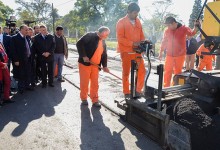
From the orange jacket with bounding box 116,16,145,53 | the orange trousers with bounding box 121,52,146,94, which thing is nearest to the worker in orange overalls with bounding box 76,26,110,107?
the orange jacket with bounding box 116,16,145,53

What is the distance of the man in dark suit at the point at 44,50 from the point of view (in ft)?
24.5

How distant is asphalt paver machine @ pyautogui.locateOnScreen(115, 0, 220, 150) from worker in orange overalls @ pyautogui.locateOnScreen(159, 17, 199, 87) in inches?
67.0

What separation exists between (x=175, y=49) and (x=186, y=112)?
123 inches

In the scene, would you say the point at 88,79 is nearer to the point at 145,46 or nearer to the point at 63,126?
the point at 63,126

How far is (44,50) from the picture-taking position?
24.6 ft

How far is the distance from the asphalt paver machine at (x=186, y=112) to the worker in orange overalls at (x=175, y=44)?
5.59ft

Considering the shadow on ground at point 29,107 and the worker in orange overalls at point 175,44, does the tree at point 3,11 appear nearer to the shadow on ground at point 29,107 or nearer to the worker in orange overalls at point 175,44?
the shadow on ground at point 29,107

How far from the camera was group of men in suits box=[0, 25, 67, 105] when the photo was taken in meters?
6.82

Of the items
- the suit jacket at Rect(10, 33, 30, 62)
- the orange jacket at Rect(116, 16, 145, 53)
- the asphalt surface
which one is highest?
the orange jacket at Rect(116, 16, 145, 53)

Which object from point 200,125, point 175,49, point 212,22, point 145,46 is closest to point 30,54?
point 145,46

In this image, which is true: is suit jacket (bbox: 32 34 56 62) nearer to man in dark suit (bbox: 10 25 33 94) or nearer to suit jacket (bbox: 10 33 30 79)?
man in dark suit (bbox: 10 25 33 94)

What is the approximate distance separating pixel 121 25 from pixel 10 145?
3181 mm

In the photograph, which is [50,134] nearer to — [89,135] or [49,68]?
[89,135]

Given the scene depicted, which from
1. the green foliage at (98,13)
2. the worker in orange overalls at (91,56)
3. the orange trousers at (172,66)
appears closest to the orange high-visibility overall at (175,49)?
the orange trousers at (172,66)
